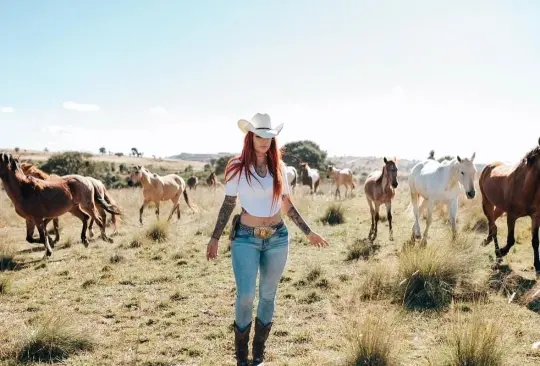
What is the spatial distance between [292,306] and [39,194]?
6.21 meters

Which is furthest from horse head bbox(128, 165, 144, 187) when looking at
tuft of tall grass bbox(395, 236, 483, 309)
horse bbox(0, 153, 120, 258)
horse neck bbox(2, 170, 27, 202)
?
tuft of tall grass bbox(395, 236, 483, 309)

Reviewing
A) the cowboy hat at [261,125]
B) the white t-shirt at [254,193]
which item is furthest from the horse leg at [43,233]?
the cowboy hat at [261,125]

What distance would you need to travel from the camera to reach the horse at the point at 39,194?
8281mm

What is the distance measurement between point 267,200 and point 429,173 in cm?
720

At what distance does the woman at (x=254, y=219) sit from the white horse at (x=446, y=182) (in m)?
5.25

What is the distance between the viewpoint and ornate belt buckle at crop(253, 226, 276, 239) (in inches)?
133

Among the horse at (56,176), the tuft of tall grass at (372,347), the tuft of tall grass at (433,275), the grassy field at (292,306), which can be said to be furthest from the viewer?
the horse at (56,176)

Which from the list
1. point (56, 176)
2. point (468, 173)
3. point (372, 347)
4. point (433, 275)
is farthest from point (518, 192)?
point (56, 176)

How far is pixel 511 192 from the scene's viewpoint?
7.26m

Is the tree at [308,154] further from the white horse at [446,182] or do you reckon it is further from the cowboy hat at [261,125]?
the cowboy hat at [261,125]

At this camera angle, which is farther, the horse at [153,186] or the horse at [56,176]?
the horse at [153,186]

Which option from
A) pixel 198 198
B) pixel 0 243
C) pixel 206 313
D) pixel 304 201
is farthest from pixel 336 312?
pixel 198 198

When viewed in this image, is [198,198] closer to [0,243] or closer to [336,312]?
[0,243]

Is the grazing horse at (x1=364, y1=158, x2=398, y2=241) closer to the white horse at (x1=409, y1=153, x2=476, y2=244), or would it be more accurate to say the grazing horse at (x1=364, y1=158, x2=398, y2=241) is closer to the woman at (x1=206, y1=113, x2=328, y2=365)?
the white horse at (x1=409, y1=153, x2=476, y2=244)
